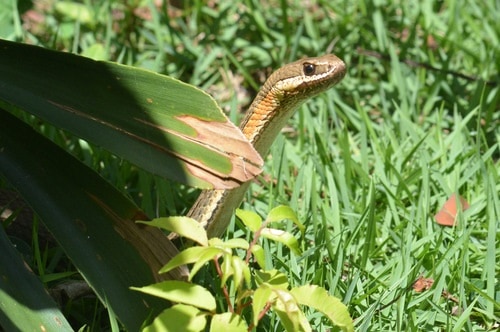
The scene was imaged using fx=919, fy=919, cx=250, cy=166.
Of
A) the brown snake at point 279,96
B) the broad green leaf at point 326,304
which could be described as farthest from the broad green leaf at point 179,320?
the brown snake at point 279,96

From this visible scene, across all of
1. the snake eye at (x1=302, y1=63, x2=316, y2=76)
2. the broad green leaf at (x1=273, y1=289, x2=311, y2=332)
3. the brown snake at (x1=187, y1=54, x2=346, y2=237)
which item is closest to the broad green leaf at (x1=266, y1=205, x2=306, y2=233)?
the broad green leaf at (x1=273, y1=289, x2=311, y2=332)

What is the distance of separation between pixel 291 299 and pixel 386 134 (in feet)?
6.43

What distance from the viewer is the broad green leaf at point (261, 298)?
1.96 metres

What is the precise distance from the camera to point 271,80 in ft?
9.68

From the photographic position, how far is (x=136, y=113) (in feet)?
7.41

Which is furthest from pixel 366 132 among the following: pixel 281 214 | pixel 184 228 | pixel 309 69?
pixel 184 228

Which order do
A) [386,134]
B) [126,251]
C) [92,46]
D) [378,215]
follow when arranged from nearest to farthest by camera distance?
[126,251] < [378,215] < [386,134] < [92,46]

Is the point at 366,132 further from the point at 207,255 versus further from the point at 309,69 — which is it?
the point at 207,255

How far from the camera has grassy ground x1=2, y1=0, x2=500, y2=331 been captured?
9.22 ft

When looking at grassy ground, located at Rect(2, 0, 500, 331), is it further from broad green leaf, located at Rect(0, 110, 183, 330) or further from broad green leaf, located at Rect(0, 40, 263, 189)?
broad green leaf, located at Rect(0, 40, 263, 189)

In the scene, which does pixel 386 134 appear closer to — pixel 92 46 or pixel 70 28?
pixel 92 46

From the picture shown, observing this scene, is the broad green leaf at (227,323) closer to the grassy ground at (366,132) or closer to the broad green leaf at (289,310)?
the broad green leaf at (289,310)

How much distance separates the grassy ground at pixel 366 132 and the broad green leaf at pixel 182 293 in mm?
532

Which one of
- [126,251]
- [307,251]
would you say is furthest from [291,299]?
[307,251]
